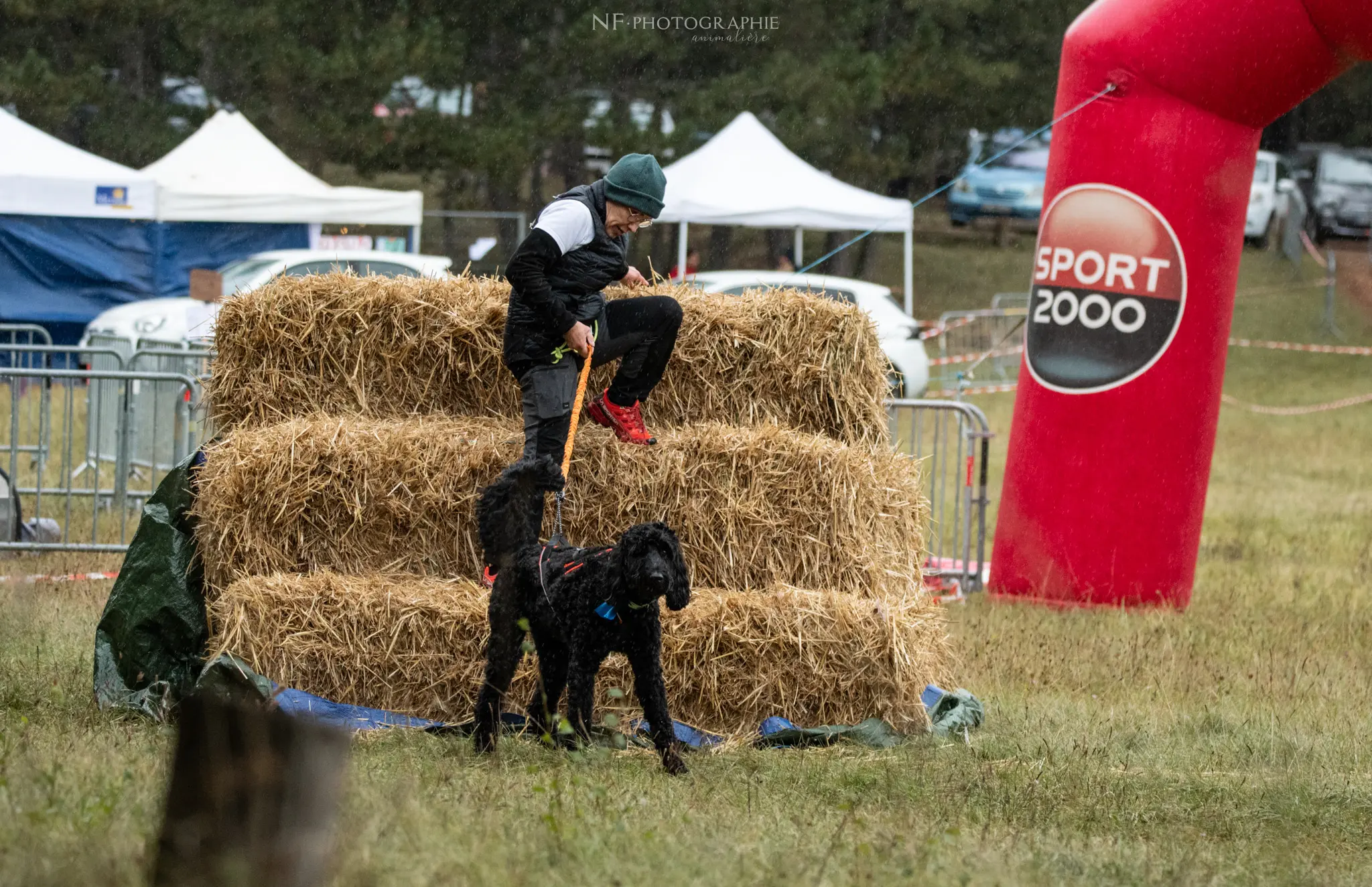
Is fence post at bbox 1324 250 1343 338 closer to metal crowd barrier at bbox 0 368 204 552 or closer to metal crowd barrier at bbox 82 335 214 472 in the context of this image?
metal crowd barrier at bbox 82 335 214 472

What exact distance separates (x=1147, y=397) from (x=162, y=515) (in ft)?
19.3

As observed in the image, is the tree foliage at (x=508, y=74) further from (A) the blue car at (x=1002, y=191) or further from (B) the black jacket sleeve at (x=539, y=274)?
(B) the black jacket sleeve at (x=539, y=274)

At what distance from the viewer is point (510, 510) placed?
6.07 meters

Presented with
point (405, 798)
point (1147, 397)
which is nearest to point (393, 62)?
point (1147, 397)

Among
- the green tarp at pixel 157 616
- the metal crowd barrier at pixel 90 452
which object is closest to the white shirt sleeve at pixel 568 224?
the green tarp at pixel 157 616

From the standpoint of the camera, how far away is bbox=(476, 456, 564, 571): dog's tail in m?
6.06

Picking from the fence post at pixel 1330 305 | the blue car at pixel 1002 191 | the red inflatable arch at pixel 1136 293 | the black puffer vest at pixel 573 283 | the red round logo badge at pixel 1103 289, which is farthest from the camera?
the blue car at pixel 1002 191

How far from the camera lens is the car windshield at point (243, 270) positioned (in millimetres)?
20062

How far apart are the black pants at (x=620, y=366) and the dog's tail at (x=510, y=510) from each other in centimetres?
62

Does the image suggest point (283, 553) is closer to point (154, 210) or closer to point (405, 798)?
point (405, 798)

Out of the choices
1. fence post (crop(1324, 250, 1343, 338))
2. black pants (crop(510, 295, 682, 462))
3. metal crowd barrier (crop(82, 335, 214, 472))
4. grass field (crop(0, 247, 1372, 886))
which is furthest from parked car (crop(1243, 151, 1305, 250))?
black pants (crop(510, 295, 682, 462))

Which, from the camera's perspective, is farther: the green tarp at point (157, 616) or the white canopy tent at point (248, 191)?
the white canopy tent at point (248, 191)

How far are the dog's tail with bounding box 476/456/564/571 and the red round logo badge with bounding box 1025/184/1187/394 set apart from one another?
4.91m

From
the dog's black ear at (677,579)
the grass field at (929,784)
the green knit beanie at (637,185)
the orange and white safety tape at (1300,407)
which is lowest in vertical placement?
the grass field at (929,784)
